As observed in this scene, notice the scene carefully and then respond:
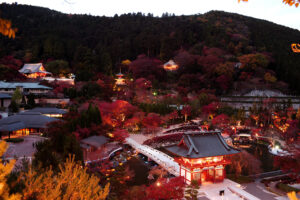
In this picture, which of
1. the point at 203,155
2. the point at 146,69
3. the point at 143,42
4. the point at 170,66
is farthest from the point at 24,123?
the point at 143,42

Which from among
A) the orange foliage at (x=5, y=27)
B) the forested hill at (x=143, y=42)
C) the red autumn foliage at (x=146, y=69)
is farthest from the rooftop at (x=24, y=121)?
the red autumn foliage at (x=146, y=69)

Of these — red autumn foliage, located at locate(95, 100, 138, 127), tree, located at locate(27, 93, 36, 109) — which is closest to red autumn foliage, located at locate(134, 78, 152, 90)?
red autumn foliage, located at locate(95, 100, 138, 127)

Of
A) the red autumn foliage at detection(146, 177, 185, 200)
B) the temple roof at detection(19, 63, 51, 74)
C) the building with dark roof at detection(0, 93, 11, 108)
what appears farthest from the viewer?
the temple roof at detection(19, 63, 51, 74)

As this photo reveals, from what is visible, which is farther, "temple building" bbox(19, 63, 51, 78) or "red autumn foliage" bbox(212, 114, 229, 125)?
"temple building" bbox(19, 63, 51, 78)

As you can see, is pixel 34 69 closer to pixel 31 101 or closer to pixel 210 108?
pixel 31 101

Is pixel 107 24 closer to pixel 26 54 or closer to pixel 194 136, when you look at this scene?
pixel 26 54

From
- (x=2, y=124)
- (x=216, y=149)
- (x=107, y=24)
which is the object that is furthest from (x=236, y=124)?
(x=107, y=24)

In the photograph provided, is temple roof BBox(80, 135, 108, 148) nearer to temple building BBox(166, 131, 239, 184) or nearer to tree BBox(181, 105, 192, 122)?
temple building BBox(166, 131, 239, 184)
